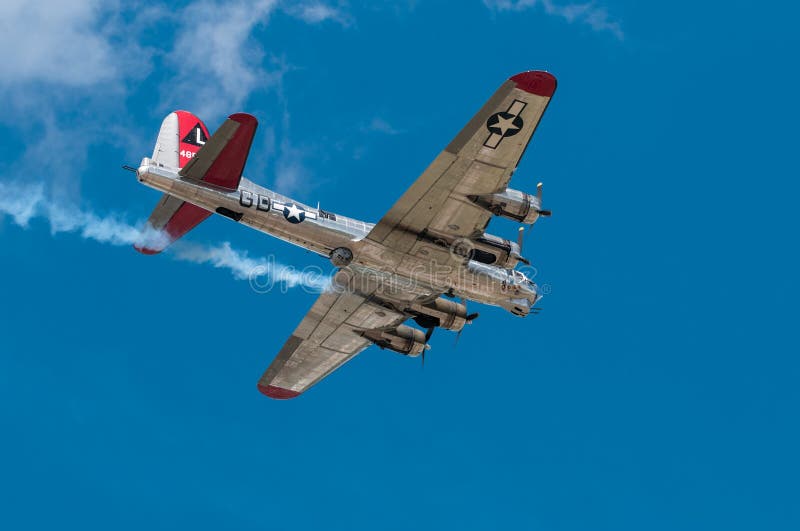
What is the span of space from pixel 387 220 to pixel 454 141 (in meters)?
3.86

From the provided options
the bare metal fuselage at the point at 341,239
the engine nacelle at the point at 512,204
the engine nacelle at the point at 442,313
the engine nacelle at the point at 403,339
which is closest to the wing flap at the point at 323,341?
the engine nacelle at the point at 403,339

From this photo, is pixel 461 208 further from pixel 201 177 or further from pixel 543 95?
pixel 201 177

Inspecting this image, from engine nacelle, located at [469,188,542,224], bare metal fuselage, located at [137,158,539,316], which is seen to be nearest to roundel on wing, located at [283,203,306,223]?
bare metal fuselage, located at [137,158,539,316]

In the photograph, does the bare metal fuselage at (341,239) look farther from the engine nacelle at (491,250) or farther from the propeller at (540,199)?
the propeller at (540,199)

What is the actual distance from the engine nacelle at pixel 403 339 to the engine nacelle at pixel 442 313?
1493mm

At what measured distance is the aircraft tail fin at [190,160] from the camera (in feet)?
98.2

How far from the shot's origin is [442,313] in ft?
121

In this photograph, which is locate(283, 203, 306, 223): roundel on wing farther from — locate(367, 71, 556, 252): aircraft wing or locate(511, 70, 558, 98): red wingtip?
locate(511, 70, 558, 98): red wingtip

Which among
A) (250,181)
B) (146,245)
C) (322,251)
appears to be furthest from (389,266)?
(146,245)

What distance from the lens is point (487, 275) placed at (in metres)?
34.8

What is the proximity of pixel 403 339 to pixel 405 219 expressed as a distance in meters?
8.02

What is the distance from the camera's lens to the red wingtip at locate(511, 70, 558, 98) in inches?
1107

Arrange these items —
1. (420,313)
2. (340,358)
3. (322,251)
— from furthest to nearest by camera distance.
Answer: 1. (340,358)
2. (420,313)
3. (322,251)

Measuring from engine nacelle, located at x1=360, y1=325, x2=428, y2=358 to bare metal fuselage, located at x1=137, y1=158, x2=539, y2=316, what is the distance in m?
3.29
